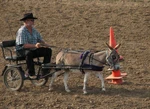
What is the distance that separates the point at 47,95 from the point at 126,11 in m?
10.9

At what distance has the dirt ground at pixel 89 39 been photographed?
8281 mm

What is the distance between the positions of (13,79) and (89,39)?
677cm

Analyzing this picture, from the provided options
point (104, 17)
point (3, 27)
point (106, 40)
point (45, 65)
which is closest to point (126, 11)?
point (104, 17)

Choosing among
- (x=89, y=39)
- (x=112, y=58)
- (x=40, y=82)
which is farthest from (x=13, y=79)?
(x=89, y=39)

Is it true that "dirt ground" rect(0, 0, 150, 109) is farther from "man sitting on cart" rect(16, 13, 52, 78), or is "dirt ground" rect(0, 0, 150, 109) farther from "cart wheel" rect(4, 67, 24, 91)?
"man sitting on cart" rect(16, 13, 52, 78)

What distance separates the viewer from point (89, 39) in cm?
1551

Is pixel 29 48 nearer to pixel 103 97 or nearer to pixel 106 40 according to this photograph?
pixel 103 97

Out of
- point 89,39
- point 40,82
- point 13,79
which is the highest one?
point 89,39

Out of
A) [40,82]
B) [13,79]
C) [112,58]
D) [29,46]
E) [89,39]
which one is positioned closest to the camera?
[112,58]

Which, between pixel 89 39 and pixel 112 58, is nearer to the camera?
pixel 112 58

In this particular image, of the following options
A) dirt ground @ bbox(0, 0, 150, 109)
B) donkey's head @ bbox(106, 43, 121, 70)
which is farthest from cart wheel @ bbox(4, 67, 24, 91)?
donkey's head @ bbox(106, 43, 121, 70)

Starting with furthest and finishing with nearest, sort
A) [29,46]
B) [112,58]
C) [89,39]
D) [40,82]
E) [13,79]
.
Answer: [89,39] → [40,82] → [13,79] → [29,46] → [112,58]

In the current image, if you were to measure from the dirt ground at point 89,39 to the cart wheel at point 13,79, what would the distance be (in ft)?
0.47

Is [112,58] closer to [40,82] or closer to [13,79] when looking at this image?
[40,82]
